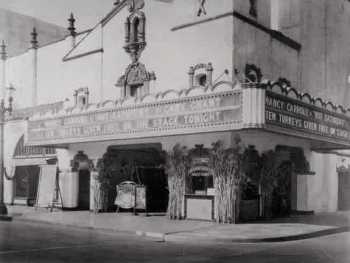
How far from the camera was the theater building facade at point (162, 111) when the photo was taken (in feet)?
49.9

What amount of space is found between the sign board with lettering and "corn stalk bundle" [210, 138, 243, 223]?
1.68 meters

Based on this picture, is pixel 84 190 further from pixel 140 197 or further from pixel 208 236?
pixel 208 236

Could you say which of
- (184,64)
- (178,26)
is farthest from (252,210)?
(178,26)

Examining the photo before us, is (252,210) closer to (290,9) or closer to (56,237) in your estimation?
(56,237)

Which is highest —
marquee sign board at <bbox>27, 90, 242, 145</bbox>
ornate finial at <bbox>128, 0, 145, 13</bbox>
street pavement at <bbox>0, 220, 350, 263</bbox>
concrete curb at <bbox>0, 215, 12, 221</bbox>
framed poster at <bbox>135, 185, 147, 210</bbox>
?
ornate finial at <bbox>128, 0, 145, 13</bbox>

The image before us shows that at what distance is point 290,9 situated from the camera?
20.1m

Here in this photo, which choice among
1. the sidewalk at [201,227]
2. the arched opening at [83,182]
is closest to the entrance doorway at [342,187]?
the sidewalk at [201,227]

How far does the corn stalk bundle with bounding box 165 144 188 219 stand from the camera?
16938mm

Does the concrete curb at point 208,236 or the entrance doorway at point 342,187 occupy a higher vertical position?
the entrance doorway at point 342,187

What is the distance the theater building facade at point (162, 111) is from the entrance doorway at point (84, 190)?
4cm

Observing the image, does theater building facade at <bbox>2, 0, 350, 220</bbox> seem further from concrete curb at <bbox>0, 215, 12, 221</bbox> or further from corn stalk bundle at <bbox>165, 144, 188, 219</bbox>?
concrete curb at <bbox>0, 215, 12, 221</bbox>

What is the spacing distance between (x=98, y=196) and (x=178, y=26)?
24.2 ft

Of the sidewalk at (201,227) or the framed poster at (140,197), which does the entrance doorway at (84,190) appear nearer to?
the sidewalk at (201,227)

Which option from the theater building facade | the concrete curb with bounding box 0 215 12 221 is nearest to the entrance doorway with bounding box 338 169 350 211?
the theater building facade
